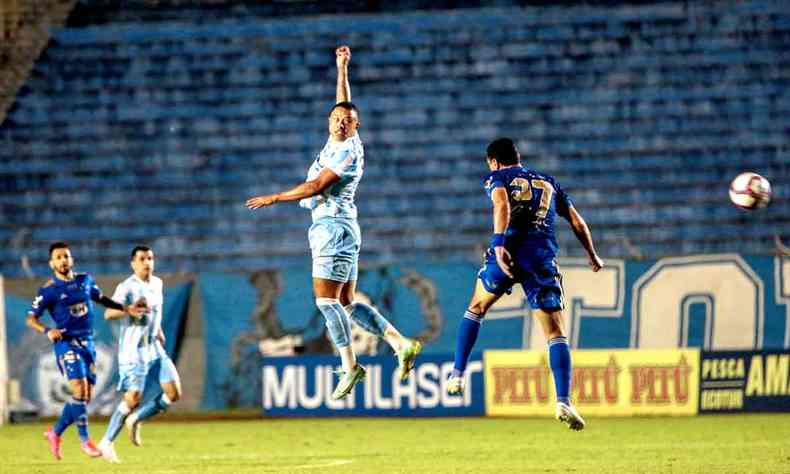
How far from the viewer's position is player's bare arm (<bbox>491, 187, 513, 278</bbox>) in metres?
9.83

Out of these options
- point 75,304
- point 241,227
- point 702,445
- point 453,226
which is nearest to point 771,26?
point 453,226

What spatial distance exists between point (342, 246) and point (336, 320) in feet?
1.64

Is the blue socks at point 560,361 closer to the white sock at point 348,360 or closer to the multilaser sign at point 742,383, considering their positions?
the white sock at point 348,360

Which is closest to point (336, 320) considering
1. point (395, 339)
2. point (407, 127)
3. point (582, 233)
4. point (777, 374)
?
point (395, 339)

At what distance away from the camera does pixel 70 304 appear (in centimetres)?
1384

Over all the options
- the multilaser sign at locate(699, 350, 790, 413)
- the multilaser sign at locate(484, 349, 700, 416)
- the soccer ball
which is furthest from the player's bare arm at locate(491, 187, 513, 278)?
the multilaser sign at locate(699, 350, 790, 413)

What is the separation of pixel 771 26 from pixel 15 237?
443 inches

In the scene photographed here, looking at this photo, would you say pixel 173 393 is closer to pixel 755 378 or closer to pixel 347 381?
pixel 347 381

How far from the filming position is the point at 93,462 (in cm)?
1293

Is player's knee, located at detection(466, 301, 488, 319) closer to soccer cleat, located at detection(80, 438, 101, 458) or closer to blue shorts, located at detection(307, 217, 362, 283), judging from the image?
blue shorts, located at detection(307, 217, 362, 283)

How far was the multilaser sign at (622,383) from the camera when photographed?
57.4 feet

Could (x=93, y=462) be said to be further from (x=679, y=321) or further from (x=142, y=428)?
(x=679, y=321)

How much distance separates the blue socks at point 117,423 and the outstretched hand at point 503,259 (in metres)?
4.84

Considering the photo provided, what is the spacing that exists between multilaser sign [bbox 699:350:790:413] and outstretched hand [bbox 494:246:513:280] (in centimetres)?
821
